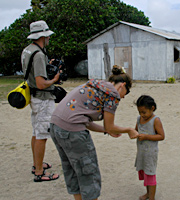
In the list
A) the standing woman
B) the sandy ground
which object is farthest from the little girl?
the standing woman

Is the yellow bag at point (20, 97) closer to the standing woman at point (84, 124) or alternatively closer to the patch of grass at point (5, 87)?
the standing woman at point (84, 124)

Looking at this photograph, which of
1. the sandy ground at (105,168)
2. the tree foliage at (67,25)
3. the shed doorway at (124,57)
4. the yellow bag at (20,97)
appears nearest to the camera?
the sandy ground at (105,168)

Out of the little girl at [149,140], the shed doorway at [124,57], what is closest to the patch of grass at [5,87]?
the shed doorway at [124,57]

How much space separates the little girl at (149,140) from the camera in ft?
9.43

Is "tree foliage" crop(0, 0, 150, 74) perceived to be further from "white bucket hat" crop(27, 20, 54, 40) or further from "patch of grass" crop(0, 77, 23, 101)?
"white bucket hat" crop(27, 20, 54, 40)

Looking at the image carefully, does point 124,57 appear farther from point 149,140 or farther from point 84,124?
point 84,124

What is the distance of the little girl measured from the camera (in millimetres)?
2875

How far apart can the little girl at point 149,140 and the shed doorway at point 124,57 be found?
14778 mm

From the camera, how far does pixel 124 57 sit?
17.6 meters

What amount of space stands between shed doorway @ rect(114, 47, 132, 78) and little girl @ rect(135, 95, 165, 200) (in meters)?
14.8

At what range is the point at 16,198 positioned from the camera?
3217 mm

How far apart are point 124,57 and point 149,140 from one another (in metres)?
15.1

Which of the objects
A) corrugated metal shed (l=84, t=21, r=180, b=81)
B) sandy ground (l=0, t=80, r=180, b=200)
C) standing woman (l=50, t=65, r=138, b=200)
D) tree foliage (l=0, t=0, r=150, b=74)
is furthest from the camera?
tree foliage (l=0, t=0, r=150, b=74)

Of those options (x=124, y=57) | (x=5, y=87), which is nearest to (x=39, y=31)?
(x=5, y=87)
